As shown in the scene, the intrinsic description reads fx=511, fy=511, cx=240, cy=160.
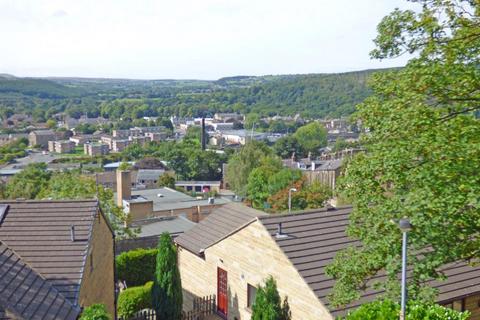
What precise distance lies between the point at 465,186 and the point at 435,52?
2825mm

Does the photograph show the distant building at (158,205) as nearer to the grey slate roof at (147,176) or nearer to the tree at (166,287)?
the tree at (166,287)

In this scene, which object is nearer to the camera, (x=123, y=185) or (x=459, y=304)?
(x=459, y=304)

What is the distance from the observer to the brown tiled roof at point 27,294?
1097 centimetres

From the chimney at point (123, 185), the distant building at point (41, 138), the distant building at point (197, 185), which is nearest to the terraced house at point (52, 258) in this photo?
the chimney at point (123, 185)

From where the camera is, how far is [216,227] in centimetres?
2020

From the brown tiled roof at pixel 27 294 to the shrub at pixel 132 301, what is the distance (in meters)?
6.34

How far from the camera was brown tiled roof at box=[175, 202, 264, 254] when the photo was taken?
19333mm

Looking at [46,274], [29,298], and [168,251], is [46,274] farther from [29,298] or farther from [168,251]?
[168,251]

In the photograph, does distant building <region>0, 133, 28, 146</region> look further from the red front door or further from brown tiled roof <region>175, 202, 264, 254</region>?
the red front door

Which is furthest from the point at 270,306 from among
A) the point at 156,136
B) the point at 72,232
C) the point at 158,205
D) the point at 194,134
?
the point at 156,136

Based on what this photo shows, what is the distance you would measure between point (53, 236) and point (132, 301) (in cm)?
578

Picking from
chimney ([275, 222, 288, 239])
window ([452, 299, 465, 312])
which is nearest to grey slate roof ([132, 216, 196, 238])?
chimney ([275, 222, 288, 239])

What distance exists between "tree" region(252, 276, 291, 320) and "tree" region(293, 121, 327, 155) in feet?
364

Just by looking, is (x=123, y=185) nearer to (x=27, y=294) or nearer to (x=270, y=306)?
(x=270, y=306)
